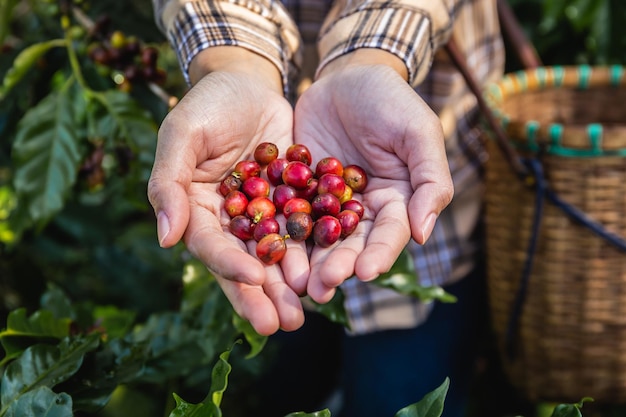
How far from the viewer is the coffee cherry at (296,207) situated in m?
1.49

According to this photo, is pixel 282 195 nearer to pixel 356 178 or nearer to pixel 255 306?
pixel 356 178

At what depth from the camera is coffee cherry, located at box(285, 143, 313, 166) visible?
1.50 m

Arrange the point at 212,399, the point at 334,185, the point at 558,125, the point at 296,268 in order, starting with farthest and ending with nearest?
1. the point at 558,125
2. the point at 334,185
3. the point at 296,268
4. the point at 212,399

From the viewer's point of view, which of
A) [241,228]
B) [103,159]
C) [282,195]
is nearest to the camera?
[241,228]

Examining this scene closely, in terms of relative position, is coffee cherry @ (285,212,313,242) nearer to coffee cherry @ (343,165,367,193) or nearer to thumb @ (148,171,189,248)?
coffee cherry @ (343,165,367,193)

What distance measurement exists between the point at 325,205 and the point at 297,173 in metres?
0.10

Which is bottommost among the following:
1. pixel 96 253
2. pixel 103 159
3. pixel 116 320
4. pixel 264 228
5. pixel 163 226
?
pixel 96 253

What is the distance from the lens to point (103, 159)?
1.99m

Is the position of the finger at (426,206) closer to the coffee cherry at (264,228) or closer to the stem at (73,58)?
the coffee cherry at (264,228)

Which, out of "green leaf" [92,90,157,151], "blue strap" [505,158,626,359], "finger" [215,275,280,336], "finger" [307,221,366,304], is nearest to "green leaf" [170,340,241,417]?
"finger" [215,275,280,336]

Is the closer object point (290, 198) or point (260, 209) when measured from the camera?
point (260, 209)

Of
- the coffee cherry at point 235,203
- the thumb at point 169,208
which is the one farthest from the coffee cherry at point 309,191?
the thumb at point 169,208

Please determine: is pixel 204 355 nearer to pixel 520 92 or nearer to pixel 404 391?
pixel 404 391

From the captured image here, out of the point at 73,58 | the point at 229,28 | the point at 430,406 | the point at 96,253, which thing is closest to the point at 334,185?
the point at 229,28
